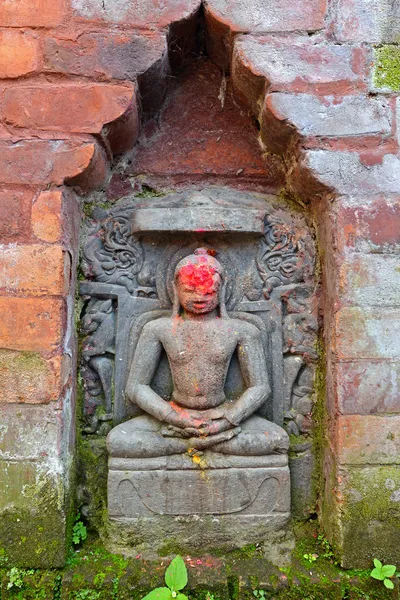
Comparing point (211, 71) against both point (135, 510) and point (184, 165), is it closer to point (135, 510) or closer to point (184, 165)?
point (184, 165)

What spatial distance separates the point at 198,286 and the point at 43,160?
1.11 m

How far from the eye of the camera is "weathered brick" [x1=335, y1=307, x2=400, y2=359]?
265cm

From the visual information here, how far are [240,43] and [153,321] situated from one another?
1667mm

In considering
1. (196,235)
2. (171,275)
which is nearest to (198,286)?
(171,275)

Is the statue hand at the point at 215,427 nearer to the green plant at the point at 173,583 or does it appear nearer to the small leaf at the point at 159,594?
the green plant at the point at 173,583

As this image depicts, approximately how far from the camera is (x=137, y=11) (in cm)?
277

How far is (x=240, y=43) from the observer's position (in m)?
2.76

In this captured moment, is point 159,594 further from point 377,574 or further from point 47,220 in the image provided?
point 47,220

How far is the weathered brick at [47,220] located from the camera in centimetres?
267

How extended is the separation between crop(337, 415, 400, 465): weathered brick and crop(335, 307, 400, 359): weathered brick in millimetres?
343

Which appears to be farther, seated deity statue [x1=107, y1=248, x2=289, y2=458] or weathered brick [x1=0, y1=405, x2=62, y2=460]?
seated deity statue [x1=107, y1=248, x2=289, y2=458]

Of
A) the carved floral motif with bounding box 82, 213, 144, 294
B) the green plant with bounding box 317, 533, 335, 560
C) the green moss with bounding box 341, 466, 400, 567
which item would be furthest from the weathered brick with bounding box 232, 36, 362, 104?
the green plant with bounding box 317, 533, 335, 560

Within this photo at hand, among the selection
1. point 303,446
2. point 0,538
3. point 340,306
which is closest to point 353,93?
point 340,306

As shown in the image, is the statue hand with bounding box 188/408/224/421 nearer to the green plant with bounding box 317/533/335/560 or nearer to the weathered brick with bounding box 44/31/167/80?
the green plant with bounding box 317/533/335/560
